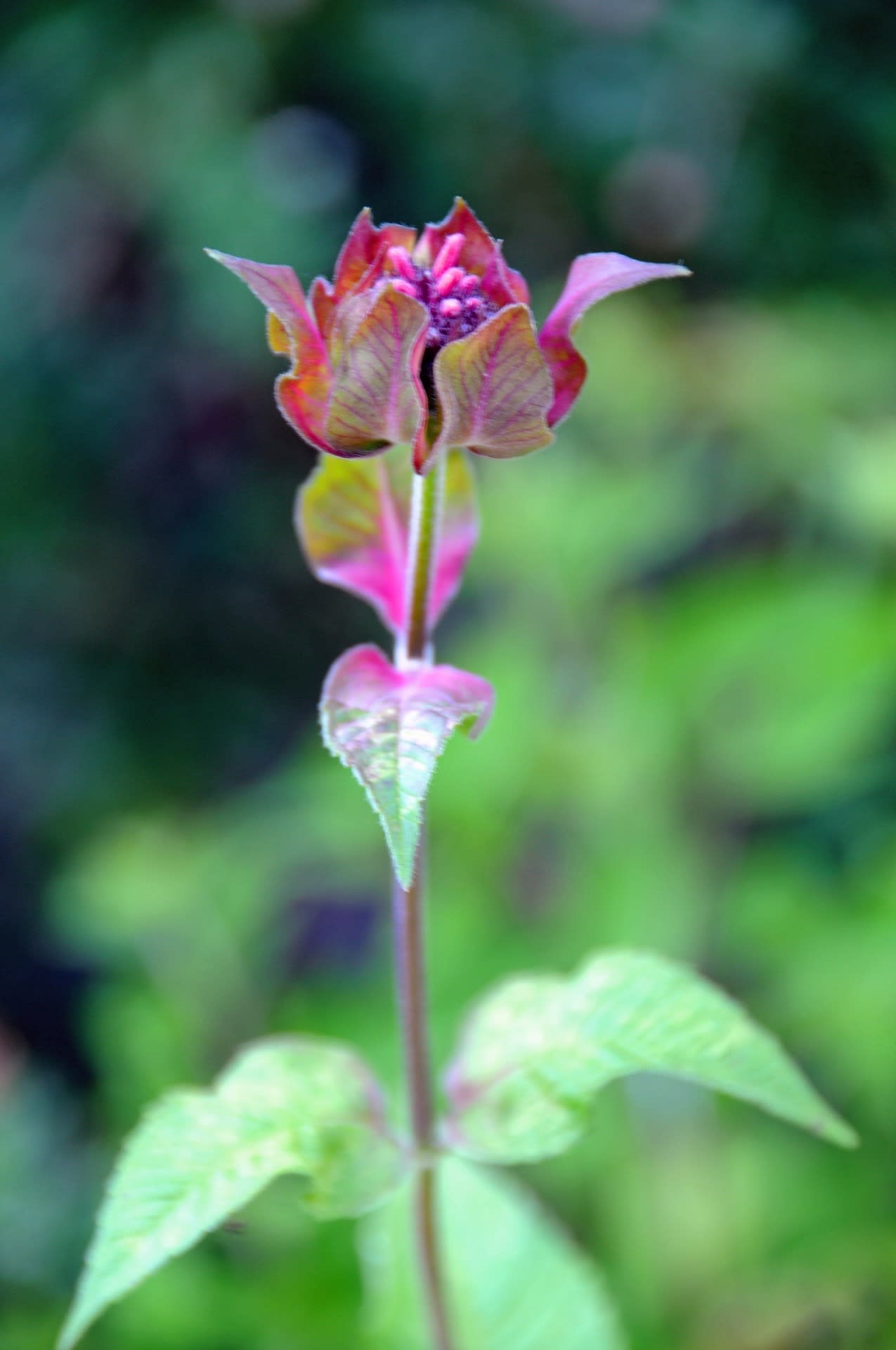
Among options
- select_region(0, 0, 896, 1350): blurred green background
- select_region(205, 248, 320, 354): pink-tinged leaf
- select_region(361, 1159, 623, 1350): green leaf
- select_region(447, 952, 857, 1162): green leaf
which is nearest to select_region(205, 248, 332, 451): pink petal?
select_region(205, 248, 320, 354): pink-tinged leaf

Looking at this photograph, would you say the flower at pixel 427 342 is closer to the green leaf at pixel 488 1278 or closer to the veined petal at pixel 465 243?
the veined petal at pixel 465 243

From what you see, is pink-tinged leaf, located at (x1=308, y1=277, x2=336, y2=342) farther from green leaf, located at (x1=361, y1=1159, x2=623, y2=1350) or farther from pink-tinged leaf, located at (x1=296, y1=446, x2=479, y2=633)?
green leaf, located at (x1=361, y1=1159, x2=623, y2=1350)

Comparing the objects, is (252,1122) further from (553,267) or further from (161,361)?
(553,267)

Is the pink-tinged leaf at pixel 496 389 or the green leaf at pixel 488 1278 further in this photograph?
the green leaf at pixel 488 1278

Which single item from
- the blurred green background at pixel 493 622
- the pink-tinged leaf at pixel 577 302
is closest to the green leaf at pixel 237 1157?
the pink-tinged leaf at pixel 577 302

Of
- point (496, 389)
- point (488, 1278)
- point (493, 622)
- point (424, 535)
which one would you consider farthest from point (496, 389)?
point (493, 622)

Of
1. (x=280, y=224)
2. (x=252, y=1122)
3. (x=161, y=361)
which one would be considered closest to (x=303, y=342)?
(x=252, y=1122)

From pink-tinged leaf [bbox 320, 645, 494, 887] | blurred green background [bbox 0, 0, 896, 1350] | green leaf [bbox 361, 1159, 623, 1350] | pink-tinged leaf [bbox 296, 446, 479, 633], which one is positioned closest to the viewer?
pink-tinged leaf [bbox 320, 645, 494, 887]

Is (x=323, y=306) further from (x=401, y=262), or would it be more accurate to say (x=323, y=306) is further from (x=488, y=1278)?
(x=488, y=1278)
